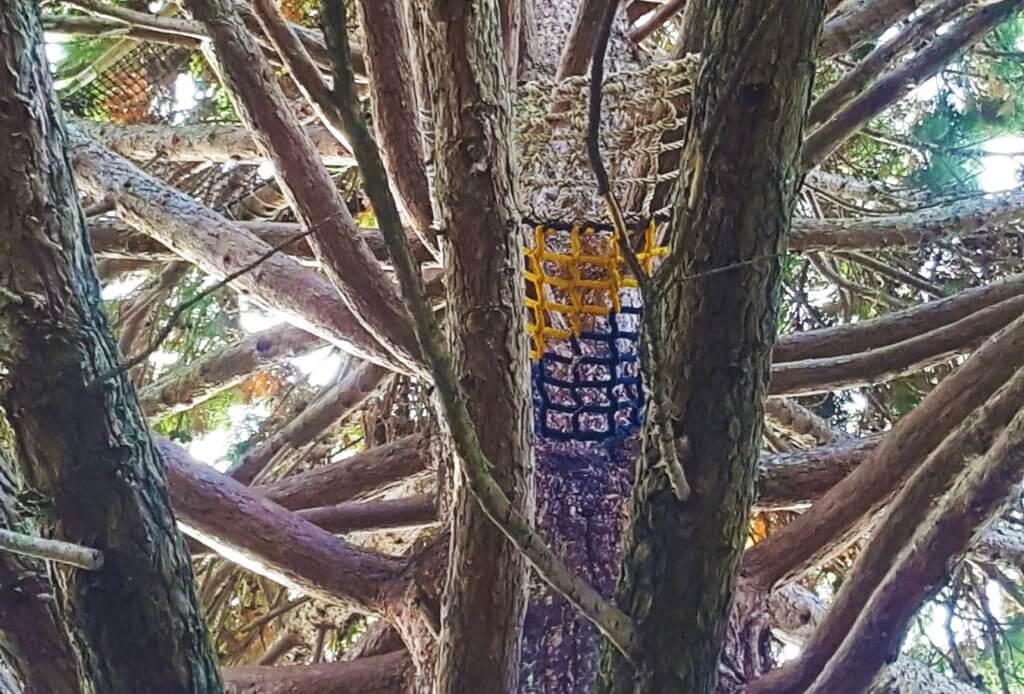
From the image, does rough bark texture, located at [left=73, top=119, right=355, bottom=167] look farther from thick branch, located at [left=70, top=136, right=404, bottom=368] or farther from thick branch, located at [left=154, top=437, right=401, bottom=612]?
thick branch, located at [left=154, top=437, right=401, bottom=612]

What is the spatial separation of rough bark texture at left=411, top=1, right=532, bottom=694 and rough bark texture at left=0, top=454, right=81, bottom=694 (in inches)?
13.0

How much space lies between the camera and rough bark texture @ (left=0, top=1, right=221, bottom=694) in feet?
2.51

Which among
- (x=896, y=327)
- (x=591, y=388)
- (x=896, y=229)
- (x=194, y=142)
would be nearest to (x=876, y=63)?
(x=896, y=229)

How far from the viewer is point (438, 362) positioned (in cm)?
69

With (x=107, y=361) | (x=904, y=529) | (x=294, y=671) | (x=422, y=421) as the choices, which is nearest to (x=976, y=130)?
(x=422, y=421)

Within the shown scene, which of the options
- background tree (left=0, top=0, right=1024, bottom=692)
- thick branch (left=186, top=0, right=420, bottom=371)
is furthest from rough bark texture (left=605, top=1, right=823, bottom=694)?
thick branch (left=186, top=0, right=420, bottom=371)

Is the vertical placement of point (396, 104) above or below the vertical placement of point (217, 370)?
above

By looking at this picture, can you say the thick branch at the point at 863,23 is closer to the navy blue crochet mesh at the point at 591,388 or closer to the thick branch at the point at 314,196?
the navy blue crochet mesh at the point at 591,388

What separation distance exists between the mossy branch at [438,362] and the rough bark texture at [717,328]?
0.04m

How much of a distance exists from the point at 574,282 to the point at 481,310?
15.9 inches

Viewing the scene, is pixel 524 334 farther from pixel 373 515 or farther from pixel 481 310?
pixel 373 515

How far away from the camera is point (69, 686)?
870 millimetres

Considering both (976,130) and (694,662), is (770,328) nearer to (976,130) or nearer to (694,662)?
(694,662)

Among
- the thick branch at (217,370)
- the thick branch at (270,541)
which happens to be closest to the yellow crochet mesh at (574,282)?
the thick branch at (270,541)
